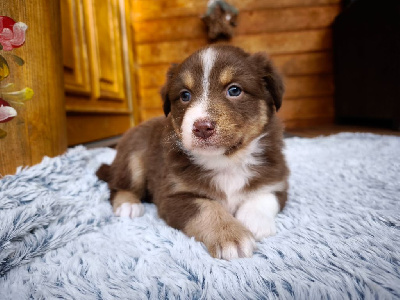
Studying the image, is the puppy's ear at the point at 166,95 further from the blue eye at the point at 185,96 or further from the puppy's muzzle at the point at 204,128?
the puppy's muzzle at the point at 204,128

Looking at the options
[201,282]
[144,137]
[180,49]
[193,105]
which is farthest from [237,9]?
[201,282]

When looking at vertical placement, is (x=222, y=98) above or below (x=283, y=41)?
below

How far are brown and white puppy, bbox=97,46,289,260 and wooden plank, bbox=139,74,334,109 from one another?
3.57 meters

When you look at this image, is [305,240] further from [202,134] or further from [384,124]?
[384,124]

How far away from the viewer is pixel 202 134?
131cm

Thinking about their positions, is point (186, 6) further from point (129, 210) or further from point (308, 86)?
point (129, 210)

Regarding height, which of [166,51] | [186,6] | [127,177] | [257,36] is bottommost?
[127,177]

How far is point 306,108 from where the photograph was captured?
17.5ft

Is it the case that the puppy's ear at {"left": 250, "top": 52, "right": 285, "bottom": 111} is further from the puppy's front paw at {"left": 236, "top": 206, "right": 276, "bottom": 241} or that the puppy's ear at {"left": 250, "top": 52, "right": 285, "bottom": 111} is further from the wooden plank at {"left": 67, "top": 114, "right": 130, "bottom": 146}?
the wooden plank at {"left": 67, "top": 114, "right": 130, "bottom": 146}

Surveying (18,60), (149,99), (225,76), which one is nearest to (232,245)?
(225,76)

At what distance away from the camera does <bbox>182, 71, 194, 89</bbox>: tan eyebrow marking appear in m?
1.55

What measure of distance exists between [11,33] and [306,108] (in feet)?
16.1

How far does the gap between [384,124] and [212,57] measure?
4.50 m

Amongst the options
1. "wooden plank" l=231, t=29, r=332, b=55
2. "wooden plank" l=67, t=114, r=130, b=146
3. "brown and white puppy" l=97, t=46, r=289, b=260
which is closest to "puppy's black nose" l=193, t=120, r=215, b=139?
"brown and white puppy" l=97, t=46, r=289, b=260
